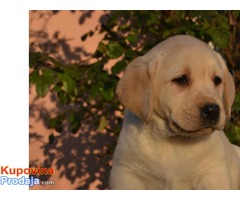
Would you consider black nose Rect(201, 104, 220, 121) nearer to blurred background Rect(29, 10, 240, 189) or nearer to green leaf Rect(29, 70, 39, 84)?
green leaf Rect(29, 70, 39, 84)

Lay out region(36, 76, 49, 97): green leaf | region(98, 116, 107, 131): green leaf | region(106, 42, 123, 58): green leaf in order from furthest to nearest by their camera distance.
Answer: region(98, 116, 107, 131): green leaf, region(106, 42, 123, 58): green leaf, region(36, 76, 49, 97): green leaf

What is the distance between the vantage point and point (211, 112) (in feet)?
10.3

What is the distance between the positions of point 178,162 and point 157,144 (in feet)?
0.60

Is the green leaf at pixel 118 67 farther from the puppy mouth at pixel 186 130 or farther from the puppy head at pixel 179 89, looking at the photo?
the puppy mouth at pixel 186 130

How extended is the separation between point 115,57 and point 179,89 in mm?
1258

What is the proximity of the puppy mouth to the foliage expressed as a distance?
3.40ft

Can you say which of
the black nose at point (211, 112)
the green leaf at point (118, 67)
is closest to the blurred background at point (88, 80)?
the green leaf at point (118, 67)

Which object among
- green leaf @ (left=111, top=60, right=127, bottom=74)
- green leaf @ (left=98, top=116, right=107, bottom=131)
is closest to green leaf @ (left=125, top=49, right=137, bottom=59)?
green leaf @ (left=111, top=60, right=127, bottom=74)

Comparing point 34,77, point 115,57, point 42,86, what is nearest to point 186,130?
point 42,86

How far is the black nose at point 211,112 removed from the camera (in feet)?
10.3

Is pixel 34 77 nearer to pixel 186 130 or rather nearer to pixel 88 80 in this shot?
pixel 88 80

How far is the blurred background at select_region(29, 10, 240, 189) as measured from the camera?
16.0 ft

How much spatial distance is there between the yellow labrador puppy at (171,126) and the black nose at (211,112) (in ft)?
0.28
